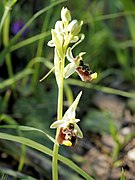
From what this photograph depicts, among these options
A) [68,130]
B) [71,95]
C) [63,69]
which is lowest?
[68,130]

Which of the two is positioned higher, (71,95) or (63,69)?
(71,95)

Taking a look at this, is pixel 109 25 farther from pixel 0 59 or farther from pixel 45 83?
pixel 0 59

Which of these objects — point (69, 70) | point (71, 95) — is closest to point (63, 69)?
point (69, 70)

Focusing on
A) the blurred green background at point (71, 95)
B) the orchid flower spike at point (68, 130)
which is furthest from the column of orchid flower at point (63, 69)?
the blurred green background at point (71, 95)

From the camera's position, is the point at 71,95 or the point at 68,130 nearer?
the point at 68,130

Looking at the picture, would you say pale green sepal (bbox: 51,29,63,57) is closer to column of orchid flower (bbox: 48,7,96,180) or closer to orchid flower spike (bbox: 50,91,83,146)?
column of orchid flower (bbox: 48,7,96,180)

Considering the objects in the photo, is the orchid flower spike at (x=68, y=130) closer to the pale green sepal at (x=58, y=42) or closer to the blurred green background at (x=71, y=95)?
the pale green sepal at (x=58, y=42)

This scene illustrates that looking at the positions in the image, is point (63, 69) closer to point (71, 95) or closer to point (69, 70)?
point (69, 70)

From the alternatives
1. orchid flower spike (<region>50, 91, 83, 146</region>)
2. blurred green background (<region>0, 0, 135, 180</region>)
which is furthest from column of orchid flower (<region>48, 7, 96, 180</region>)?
blurred green background (<region>0, 0, 135, 180</region>)

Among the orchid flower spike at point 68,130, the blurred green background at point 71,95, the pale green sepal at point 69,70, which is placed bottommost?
the orchid flower spike at point 68,130
